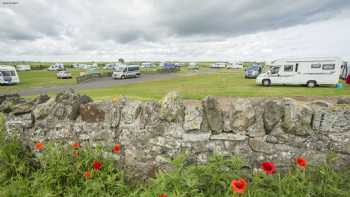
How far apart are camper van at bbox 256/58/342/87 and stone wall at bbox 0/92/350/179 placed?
17358 mm

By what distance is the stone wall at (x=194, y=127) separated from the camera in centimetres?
191

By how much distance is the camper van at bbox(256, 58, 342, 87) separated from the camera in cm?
1596

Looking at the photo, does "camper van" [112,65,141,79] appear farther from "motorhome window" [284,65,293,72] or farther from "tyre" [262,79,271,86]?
"motorhome window" [284,65,293,72]

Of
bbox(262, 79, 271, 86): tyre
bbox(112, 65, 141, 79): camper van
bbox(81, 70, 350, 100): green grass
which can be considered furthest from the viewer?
bbox(112, 65, 141, 79): camper van

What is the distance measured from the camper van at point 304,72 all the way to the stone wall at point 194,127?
683 inches

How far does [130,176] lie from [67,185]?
2.34 ft

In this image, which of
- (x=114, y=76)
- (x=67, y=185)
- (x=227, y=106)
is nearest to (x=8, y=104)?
(x=67, y=185)

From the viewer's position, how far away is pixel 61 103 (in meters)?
2.62

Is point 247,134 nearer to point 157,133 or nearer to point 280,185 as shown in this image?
point 280,185

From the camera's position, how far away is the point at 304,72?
16.7 meters

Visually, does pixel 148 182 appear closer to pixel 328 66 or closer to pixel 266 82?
pixel 266 82

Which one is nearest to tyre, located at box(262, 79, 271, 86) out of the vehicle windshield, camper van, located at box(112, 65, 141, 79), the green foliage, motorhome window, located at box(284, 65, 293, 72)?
motorhome window, located at box(284, 65, 293, 72)

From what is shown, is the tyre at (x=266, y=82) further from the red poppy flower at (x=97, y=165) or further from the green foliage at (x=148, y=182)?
the red poppy flower at (x=97, y=165)

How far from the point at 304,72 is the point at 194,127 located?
760 inches
